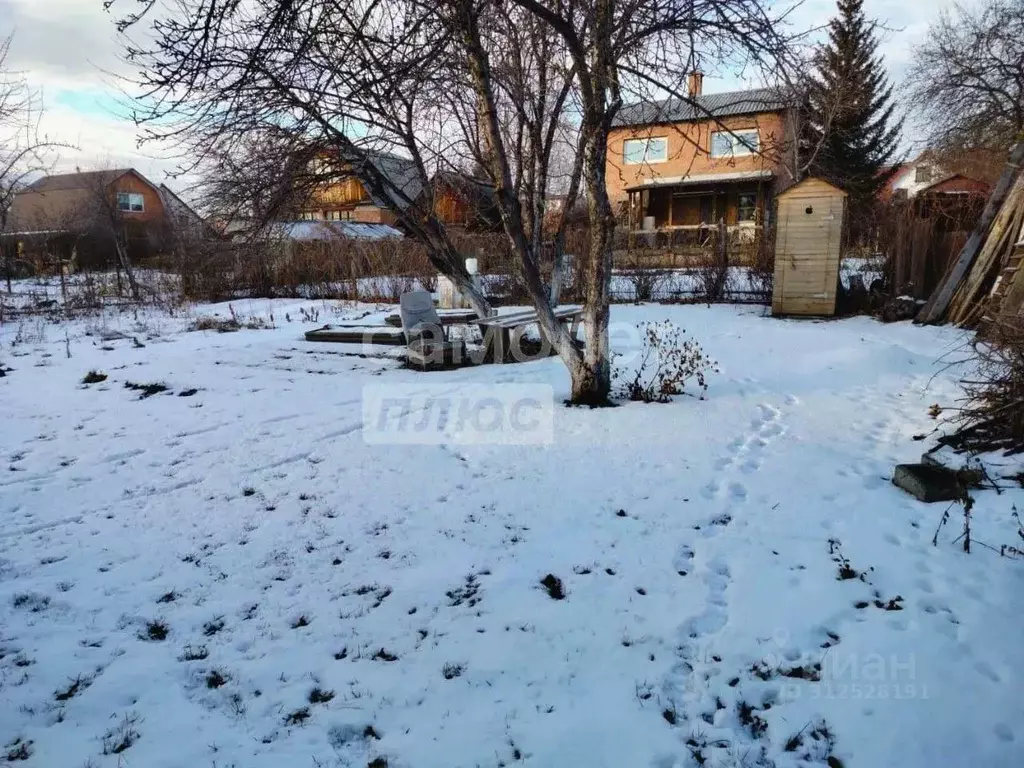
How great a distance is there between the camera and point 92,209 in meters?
23.5

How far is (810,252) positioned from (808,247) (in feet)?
0.30

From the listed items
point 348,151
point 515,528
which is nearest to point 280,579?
point 515,528

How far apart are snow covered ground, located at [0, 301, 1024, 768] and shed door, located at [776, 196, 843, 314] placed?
5068 millimetres

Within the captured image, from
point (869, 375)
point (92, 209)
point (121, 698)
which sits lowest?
point (121, 698)

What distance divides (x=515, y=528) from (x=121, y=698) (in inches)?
79.0

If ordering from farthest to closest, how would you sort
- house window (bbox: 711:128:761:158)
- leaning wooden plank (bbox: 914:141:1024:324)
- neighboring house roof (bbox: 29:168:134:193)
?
neighboring house roof (bbox: 29:168:134:193) < leaning wooden plank (bbox: 914:141:1024:324) < house window (bbox: 711:128:761:158)

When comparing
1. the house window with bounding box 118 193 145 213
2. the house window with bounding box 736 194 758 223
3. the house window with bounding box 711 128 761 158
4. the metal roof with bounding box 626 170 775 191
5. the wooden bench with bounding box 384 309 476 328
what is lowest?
the wooden bench with bounding box 384 309 476 328

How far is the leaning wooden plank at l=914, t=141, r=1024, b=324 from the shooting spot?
877cm

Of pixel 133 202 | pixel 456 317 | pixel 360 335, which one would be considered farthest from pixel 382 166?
pixel 133 202

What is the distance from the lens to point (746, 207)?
24.7 metres

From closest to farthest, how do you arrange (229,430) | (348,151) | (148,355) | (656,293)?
(229,430) → (348,151) → (148,355) → (656,293)

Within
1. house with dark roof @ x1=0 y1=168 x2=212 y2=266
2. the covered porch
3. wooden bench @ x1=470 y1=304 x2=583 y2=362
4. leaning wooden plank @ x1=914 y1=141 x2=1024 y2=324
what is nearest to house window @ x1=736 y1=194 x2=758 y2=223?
the covered porch

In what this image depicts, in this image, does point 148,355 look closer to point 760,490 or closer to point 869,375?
point 760,490

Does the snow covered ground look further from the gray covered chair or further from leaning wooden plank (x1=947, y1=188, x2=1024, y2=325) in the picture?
leaning wooden plank (x1=947, y1=188, x2=1024, y2=325)
